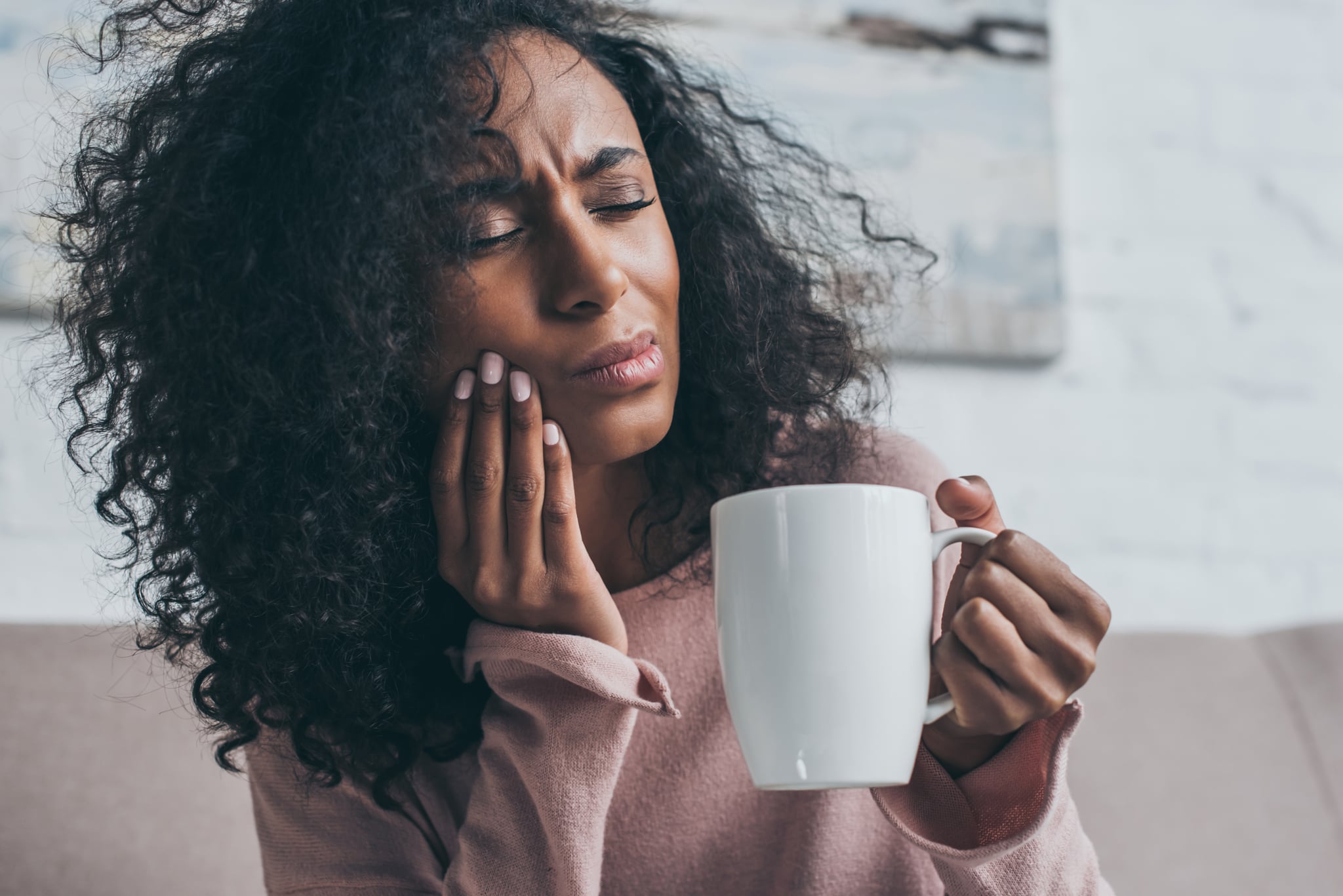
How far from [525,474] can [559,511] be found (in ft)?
0.12

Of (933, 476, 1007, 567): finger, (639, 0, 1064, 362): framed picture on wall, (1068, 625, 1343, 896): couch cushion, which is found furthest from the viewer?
(639, 0, 1064, 362): framed picture on wall

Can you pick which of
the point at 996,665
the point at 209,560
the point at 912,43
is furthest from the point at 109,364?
the point at 912,43

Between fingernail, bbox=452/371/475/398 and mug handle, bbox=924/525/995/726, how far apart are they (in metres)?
0.33

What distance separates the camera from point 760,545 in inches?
21.6

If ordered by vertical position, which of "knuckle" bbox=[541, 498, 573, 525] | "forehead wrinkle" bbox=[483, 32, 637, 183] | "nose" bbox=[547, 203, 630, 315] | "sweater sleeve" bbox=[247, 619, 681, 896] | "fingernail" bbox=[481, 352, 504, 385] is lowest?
"sweater sleeve" bbox=[247, 619, 681, 896]

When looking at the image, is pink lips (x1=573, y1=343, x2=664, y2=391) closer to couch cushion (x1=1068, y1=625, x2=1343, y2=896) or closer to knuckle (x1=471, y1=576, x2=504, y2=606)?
knuckle (x1=471, y1=576, x2=504, y2=606)

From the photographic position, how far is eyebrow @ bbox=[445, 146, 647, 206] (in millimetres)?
747

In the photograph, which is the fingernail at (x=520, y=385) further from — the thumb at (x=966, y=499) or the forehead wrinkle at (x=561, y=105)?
the thumb at (x=966, y=499)

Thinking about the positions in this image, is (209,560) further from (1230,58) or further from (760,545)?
(1230,58)

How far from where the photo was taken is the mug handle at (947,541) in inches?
23.0

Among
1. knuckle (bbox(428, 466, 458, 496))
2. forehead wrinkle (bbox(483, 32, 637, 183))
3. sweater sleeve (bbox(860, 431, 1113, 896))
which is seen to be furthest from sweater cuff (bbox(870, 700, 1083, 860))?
→ forehead wrinkle (bbox(483, 32, 637, 183))

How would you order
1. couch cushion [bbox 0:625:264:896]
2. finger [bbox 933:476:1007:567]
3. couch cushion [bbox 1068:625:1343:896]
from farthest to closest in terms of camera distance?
1. couch cushion [bbox 1068:625:1343:896]
2. couch cushion [bbox 0:625:264:896]
3. finger [bbox 933:476:1007:567]

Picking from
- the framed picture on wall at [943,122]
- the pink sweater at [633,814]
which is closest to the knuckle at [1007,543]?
the pink sweater at [633,814]

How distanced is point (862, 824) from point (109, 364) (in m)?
0.71
